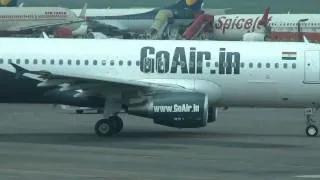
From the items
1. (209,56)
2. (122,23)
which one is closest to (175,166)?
(209,56)

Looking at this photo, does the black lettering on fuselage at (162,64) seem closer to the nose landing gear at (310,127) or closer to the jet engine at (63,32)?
the nose landing gear at (310,127)

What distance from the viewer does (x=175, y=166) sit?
75.5 feet

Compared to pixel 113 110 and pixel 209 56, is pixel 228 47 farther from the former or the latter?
pixel 113 110

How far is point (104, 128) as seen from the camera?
29.7 m

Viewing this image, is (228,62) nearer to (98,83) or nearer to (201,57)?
(201,57)

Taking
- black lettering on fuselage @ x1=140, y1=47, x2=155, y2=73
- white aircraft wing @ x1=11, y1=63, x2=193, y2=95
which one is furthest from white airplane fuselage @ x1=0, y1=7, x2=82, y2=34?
white aircraft wing @ x1=11, y1=63, x2=193, y2=95

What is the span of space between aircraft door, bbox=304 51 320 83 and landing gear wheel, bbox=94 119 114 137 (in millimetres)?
5185

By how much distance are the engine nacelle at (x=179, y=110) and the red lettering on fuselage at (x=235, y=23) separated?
→ 213 feet

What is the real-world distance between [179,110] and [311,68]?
3.92 metres

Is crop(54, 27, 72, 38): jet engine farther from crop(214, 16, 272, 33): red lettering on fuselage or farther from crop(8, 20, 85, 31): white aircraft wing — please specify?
crop(214, 16, 272, 33): red lettering on fuselage

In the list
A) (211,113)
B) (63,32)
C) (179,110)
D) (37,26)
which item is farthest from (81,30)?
(179,110)

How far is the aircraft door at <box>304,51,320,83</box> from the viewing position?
30.1 metres

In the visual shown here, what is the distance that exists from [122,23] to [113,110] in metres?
76.1

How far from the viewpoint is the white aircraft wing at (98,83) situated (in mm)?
28203
